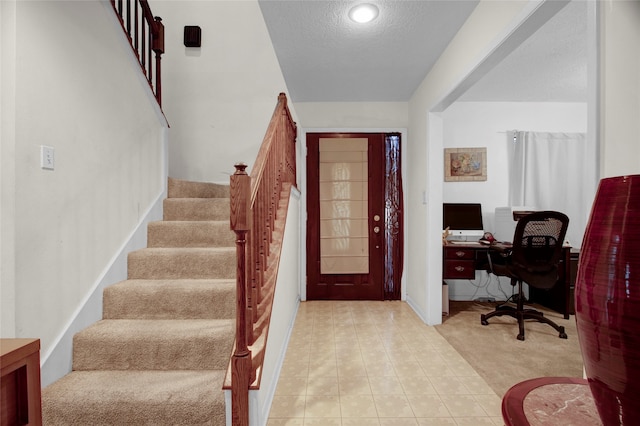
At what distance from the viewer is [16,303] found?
1467 millimetres

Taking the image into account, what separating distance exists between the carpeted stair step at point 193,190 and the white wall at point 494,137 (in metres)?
2.91

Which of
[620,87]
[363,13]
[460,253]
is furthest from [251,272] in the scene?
[460,253]

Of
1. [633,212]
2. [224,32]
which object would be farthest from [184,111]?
[633,212]

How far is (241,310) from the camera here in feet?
4.88

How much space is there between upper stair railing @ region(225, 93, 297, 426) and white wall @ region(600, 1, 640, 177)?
56.9 inches

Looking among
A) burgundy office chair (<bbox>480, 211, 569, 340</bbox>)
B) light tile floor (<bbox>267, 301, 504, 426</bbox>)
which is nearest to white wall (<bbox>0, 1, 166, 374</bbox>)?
light tile floor (<bbox>267, 301, 504, 426</bbox>)

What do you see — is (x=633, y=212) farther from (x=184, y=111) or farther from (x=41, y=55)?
(x=184, y=111)

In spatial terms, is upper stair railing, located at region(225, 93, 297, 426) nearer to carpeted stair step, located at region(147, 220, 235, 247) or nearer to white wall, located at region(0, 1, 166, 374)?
carpeted stair step, located at region(147, 220, 235, 247)

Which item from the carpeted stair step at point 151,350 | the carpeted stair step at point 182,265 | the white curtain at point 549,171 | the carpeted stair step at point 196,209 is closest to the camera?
the carpeted stair step at point 151,350

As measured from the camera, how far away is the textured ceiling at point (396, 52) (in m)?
2.44

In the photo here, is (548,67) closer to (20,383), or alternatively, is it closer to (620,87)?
(620,87)

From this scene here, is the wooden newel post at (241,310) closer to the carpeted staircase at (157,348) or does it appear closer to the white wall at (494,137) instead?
the carpeted staircase at (157,348)

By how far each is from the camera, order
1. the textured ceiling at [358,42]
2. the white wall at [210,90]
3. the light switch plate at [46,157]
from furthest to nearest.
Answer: the white wall at [210,90], the textured ceiling at [358,42], the light switch plate at [46,157]

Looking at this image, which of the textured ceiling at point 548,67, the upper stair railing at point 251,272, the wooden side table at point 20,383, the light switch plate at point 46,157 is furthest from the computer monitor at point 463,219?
the wooden side table at point 20,383
